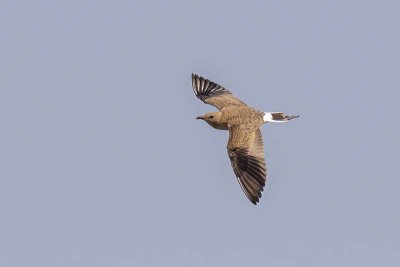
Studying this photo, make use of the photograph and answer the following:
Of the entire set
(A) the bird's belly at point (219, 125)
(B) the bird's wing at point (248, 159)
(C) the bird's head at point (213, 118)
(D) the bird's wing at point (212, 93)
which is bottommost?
(B) the bird's wing at point (248, 159)

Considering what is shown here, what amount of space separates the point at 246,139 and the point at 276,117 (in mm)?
1727

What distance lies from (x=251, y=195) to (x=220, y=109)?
5.24 m

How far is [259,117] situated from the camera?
34875 millimetres

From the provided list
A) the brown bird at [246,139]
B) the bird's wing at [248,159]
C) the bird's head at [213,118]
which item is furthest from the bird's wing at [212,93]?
the bird's wing at [248,159]

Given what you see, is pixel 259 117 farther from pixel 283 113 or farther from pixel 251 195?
pixel 251 195

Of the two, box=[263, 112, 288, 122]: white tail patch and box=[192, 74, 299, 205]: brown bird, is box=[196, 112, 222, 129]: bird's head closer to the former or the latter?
box=[192, 74, 299, 205]: brown bird

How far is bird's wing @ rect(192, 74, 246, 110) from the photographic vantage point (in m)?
37.7

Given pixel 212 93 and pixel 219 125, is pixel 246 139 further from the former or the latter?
pixel 212 93

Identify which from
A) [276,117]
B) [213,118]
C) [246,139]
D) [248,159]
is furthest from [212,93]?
[248,159]

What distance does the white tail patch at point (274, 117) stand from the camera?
3488 centimetres

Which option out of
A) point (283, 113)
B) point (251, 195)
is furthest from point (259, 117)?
point (251, 195)

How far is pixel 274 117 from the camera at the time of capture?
115 ft

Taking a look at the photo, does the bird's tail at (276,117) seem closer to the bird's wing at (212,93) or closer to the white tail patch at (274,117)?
the white tail patch at (274,117)

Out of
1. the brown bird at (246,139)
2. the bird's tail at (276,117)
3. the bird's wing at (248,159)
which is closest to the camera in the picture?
the bird's wing at (248,159)
